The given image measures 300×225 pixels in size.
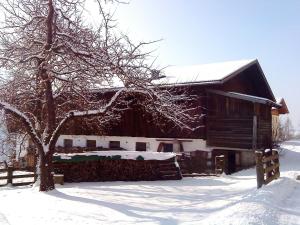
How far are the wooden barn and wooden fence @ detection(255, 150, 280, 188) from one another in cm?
644

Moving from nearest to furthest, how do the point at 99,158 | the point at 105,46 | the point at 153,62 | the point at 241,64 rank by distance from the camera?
the point at 105,46, the point at 153,62, the point at 99,158, the point at 241,64

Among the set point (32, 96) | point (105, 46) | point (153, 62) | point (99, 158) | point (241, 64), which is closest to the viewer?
point (105, 46)

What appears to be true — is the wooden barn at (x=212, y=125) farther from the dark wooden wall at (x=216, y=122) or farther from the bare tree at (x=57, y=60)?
the bare tree at (x=57, y=60)

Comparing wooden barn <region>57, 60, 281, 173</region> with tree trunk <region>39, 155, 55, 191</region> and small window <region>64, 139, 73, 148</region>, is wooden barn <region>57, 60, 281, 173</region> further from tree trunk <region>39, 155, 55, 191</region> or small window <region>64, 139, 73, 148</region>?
tree trunk <region>39, 155, 55, 191</region>

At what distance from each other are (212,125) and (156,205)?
12499 mm

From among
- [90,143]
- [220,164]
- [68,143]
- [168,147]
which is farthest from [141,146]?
[220,164]

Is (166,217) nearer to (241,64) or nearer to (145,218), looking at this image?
(145,218)

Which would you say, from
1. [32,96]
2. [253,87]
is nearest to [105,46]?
[32,96]

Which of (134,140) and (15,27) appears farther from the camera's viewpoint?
(134,140)

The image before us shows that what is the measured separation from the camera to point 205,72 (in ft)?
75.6

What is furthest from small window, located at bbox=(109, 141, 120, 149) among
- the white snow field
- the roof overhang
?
the white snow field

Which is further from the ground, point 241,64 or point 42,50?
point 241,64

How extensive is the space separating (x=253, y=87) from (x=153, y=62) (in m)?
18.2

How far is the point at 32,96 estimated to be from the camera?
46.1ft
